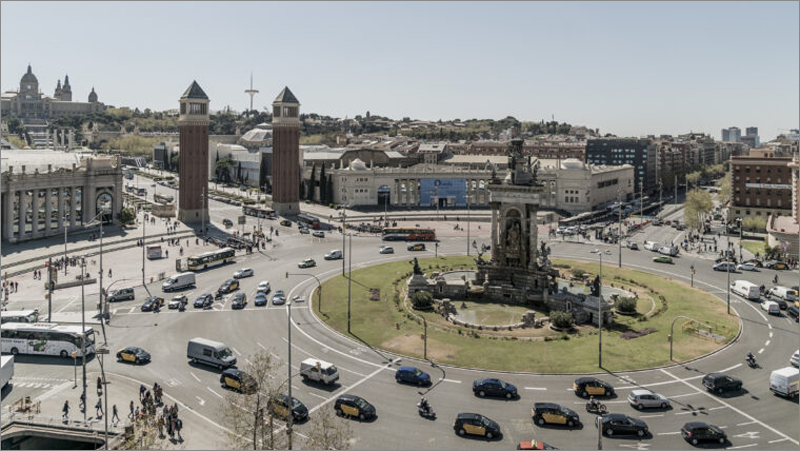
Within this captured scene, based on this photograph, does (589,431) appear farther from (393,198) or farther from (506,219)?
(393,198)

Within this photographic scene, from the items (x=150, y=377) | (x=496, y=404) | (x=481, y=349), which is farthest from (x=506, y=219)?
(x=150, y=377)

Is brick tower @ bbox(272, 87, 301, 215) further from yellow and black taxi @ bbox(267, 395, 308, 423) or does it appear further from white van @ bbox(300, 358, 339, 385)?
yellow and black taxi @ bbox(267, 395, 308, 423)

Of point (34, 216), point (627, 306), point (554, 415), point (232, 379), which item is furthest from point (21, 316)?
point (627, 306)

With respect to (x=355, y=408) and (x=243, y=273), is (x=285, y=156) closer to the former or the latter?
(x=243, y=273)

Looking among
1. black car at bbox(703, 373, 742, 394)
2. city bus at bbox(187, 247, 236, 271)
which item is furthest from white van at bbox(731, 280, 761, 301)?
city bus at bbox(187, 247, 236, 271)

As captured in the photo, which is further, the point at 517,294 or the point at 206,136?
the point at 206,136

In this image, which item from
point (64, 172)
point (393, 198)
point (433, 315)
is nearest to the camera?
point (433, 315)
